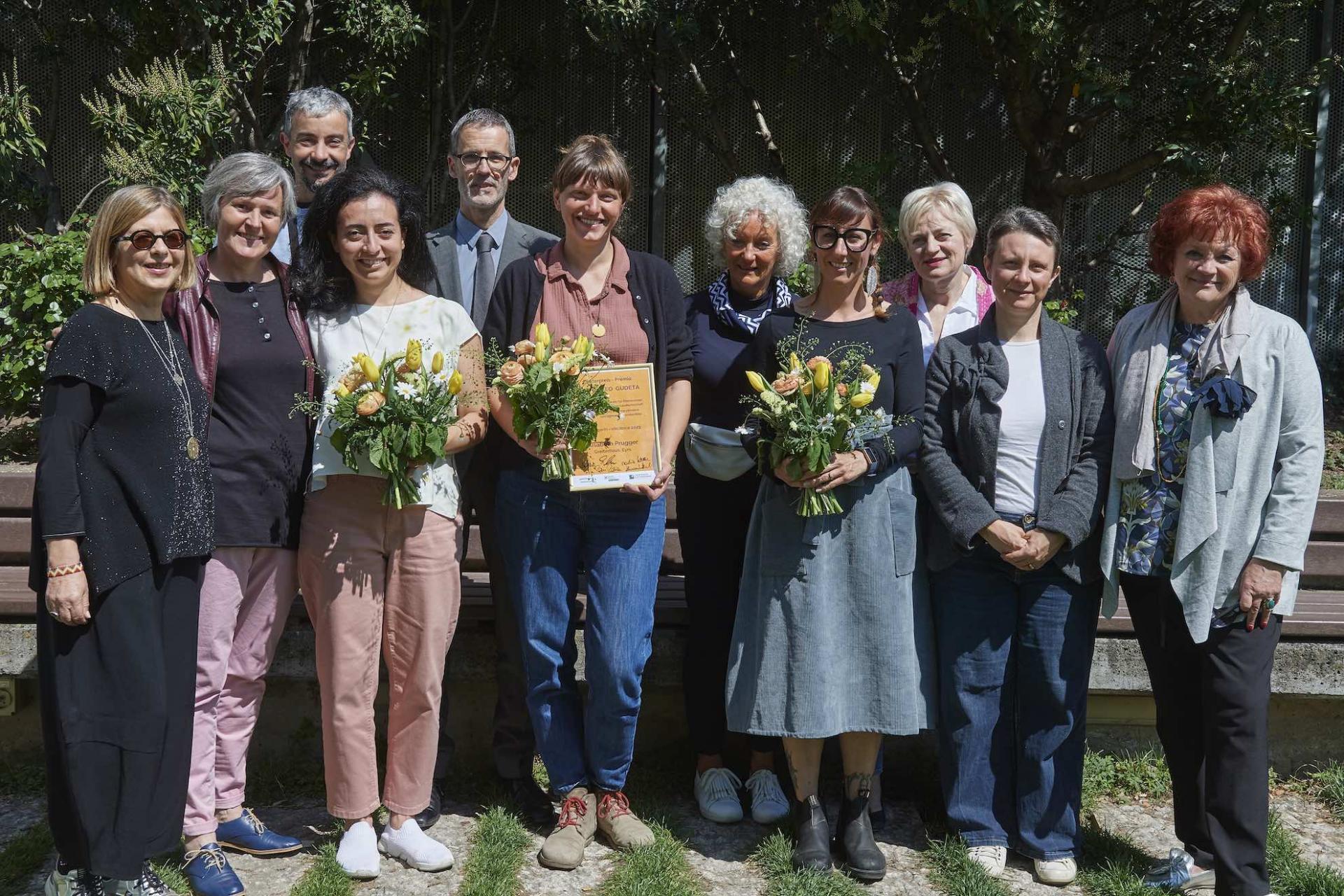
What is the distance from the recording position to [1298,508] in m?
3.51

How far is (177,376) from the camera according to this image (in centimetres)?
342

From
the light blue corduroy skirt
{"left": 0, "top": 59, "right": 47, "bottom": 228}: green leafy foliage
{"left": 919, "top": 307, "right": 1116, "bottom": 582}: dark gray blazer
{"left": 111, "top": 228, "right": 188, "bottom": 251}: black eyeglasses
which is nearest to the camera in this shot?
{"left": 111, "top": 228, "right": 188, "bottom": 251}: black eyeglasses

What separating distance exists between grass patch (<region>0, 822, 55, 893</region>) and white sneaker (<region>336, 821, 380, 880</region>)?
0.93 m

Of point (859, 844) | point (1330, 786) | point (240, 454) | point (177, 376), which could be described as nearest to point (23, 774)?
point (240, 454)

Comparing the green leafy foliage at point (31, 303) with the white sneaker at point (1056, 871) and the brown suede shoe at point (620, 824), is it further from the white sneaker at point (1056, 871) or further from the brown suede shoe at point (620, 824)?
the white sneaker at point (1056, 871)

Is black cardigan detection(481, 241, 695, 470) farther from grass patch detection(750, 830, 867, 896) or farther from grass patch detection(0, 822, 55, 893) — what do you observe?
grass patch detection(0, 822, 55, 893)

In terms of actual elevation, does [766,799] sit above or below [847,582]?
below

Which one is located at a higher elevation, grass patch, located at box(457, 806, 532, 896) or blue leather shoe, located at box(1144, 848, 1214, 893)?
blue leather shoe, located at box(1144, 848, 1214, 893)

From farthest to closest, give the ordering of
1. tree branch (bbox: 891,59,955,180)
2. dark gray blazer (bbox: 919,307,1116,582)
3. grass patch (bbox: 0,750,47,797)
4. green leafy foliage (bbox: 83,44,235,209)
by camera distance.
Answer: tree branch (bbox: 891,59,955,180) → green leafy foliage (bbox: 83,44,235,209) → grass patch (bbox: 0,750,47,797) → dark gray blazer (bbox: 919,307,1116,582)

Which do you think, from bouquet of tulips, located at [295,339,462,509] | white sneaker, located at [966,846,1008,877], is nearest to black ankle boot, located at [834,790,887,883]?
white sneaker, located at [966,846,1008,877]

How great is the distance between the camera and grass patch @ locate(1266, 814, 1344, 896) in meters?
3.70

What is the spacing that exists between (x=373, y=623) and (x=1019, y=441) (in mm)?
2105

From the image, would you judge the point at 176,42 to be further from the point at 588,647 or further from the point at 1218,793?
the point at 1218,793

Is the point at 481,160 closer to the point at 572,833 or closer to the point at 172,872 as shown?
the point at 572,833
